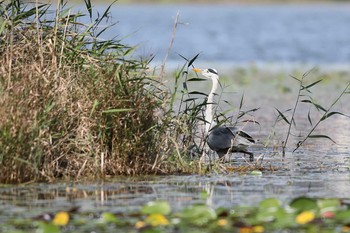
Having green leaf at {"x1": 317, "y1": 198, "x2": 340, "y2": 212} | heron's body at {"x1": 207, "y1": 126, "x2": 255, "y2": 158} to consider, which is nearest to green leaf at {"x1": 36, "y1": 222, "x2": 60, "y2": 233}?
green leaf at {"x1": 317, "y1": 198, "x2": 340, "y2": 212}

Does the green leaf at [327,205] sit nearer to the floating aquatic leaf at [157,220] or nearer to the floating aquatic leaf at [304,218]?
the floating aquatic leaf at [304,218]

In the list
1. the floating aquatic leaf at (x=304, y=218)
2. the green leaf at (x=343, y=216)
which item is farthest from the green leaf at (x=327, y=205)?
the floating aquatic leaf at (x=304, y=218)

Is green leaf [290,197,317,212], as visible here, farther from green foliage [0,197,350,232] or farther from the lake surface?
the lake surface

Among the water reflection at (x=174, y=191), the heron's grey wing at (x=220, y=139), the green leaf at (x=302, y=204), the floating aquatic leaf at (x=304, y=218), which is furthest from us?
the heron's grey wing at (x=220, y=139)

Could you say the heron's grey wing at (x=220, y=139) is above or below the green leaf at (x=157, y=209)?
above

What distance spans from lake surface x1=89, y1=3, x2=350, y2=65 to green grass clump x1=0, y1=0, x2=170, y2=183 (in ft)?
27.9

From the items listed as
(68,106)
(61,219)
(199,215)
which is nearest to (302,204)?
(199,215)

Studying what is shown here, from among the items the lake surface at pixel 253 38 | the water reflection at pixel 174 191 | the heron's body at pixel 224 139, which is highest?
the lake surface at pixel 253 38

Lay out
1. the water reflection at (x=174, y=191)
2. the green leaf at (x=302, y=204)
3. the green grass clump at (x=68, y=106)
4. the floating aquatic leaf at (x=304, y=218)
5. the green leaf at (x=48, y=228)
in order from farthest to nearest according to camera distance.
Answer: the green grass clump at (x=68, y=106), the water reflection at (x=174, y=191), the green leaf at (x=302, y=204), the floating aquatic leaf at (x=304, y=218), the green leaf at (x=48, y=228)

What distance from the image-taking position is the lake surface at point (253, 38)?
82.0 ft

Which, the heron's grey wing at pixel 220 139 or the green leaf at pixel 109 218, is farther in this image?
the heron's grey wing at pixel 220 139

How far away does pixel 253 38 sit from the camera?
105 feet

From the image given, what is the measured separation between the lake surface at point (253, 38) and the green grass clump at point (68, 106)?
850 cm

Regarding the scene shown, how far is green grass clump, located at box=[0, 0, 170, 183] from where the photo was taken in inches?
271
